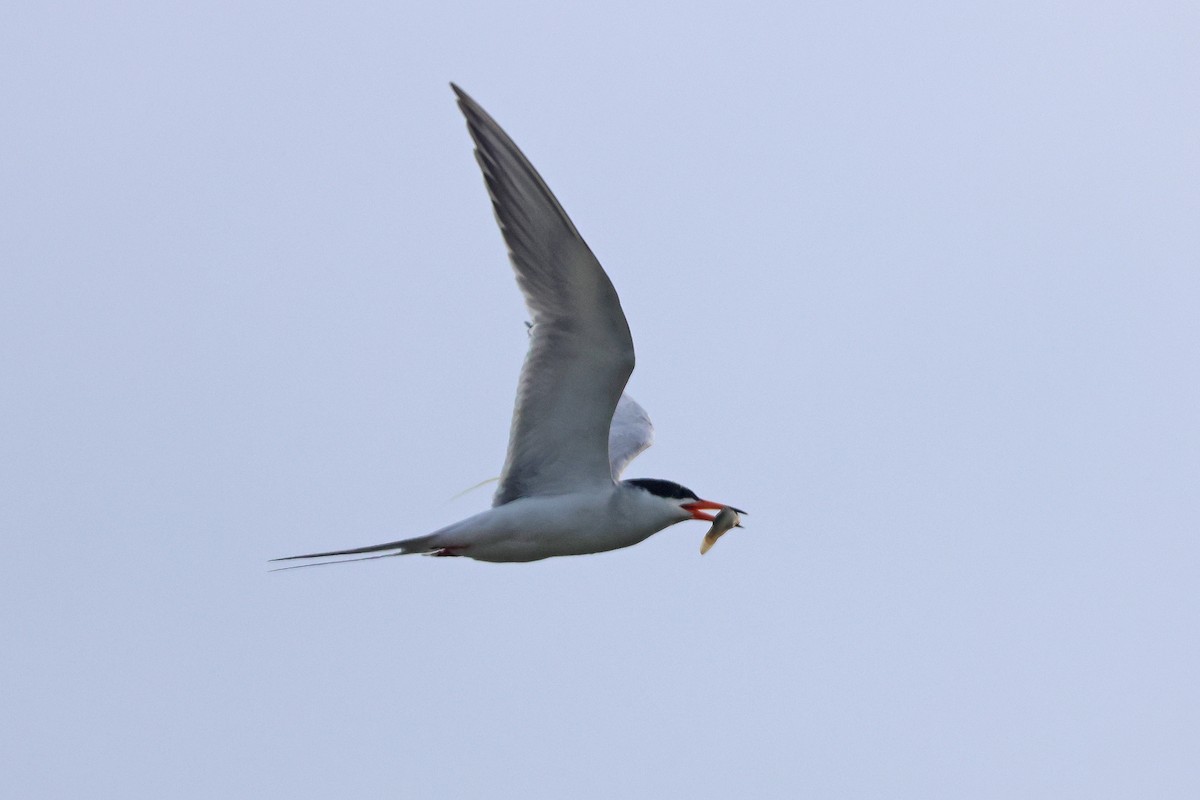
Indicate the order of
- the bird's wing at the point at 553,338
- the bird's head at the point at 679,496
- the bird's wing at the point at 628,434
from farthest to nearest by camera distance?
the bird's wing at the point at 628,434 < the bird's head at the point at 679,496 < the bird's wing at the point at 553,338

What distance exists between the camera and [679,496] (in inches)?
387

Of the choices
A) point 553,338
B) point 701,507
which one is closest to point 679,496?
point 701,507

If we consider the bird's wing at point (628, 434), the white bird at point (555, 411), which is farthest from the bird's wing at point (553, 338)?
the bird's wing at point (628, 434)

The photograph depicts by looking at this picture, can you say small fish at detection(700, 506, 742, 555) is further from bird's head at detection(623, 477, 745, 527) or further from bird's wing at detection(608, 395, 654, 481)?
bird's wing at detection(608, 395, 654, 481)

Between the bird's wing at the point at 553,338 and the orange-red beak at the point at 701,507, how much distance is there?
0.57m

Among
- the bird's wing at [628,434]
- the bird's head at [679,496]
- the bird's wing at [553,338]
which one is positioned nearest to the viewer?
the bird's wing at [553,338]

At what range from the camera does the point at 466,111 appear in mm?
8328

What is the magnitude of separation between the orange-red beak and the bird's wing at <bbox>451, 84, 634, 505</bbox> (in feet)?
1.88

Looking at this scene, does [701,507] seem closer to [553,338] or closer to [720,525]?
[720,525]

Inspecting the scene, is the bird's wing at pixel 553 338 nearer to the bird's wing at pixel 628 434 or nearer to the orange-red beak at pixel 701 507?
the orange-red beak at pixel 701 507

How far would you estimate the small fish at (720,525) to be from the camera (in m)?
10.0

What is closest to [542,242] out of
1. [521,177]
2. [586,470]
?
[521,177]

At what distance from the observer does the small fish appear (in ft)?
32.9

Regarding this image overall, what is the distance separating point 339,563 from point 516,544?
120cm
